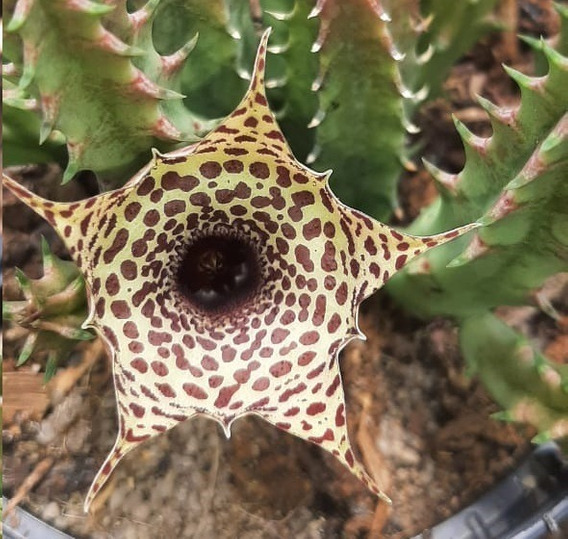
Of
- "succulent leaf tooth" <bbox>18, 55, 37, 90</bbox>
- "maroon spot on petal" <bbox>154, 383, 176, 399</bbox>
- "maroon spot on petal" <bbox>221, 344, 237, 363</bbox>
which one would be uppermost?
"succulent leaf tooth" <bbox>18, 55, 37, 90</bbox>

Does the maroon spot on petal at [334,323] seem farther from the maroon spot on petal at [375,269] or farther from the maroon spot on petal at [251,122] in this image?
the maroon spot on petal at [251,122]

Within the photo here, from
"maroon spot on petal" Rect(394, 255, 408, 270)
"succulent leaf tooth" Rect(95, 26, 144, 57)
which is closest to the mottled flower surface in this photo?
"maroon spot on petal" Rect(394, 255, 408, 270)

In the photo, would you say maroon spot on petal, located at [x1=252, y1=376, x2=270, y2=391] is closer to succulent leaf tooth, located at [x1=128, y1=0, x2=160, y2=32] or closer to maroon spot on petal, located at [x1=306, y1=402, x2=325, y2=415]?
maroon spot on petal, located at [x1=306, y1=402, x2=325, y2=415]

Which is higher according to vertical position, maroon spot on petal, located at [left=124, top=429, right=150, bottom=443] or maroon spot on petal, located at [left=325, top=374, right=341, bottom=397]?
maroon spot on petal, located at [left=325, top=374, right=341, bottom=397]

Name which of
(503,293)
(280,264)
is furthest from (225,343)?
(503,293)

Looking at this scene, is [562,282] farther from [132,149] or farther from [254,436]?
[132,149]

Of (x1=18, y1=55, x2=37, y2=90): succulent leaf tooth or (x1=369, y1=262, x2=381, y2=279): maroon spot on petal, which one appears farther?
(x1=369, y1=262, x2=381, y2=279): maroon spot on petal

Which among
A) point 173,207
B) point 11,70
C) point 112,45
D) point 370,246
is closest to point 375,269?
point 370,246

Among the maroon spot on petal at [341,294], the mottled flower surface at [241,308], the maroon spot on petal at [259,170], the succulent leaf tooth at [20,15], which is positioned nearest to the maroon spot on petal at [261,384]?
the mottled flower surface at [241,308]
